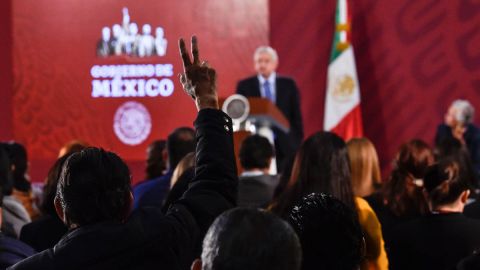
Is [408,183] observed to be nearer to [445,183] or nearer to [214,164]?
[445,183]

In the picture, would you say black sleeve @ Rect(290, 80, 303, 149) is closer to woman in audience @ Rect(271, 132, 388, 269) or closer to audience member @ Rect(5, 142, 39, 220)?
audience member @ Rect(5, 142, 39, 220)

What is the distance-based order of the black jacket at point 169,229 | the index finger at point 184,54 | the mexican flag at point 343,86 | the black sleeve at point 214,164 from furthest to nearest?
the mexican flag at point 343,86, the index finger at point 184,54, the black sleeve at point 214,164, the black jacket at point 169,229

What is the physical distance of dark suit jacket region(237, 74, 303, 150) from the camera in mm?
6949

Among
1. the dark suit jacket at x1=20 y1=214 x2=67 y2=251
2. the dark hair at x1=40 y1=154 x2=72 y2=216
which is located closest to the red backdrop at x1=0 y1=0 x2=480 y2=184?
the dark hair at x1=40 y1=154 x2=72 y2=216

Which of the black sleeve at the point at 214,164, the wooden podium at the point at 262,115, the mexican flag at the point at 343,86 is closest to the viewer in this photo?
the black sleeve at the point at 214,164

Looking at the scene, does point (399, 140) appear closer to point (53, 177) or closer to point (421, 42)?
point (421, 42)

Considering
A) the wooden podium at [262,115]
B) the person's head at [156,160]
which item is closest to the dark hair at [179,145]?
the person's head at [156,160]

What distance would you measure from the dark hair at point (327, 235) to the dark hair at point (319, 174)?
1.24 m

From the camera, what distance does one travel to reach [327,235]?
1.50 m

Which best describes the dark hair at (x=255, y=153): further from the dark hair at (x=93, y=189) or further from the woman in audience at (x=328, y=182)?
the dark hair at (x=93, y=189)

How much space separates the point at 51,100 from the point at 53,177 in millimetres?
6466

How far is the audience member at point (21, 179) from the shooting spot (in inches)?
168

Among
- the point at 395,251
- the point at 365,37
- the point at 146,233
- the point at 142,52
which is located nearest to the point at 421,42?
the point at 365,37

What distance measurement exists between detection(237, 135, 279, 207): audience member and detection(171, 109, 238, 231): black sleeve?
1.91 metres
